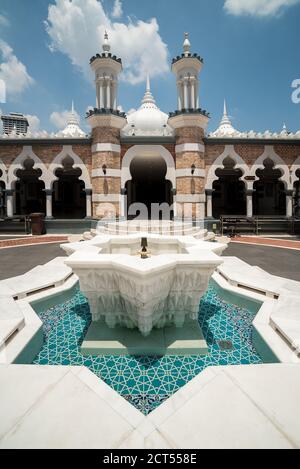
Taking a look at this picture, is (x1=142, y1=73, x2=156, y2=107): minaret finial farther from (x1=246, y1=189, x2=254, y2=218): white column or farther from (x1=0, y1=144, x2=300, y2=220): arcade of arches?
(x1=246, y1=189, x2=254, y2=218): white column

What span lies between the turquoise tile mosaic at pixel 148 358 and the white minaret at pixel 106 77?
11785 mm

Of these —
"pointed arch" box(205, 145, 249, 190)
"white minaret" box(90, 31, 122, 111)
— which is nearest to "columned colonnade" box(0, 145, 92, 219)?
"white minaret" box(90, 31, 122, 111)

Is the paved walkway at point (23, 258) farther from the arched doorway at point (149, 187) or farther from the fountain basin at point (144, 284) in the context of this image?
the arched doorway at point (149, 187)

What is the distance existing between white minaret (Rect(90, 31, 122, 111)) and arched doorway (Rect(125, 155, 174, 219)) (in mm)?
4703

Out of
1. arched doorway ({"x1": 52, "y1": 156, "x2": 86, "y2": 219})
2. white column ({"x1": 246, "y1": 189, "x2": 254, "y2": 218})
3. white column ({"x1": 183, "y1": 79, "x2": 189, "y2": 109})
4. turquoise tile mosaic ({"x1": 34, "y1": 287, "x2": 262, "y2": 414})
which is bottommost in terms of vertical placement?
turquoise tile mosaic ({"x1": 34, "y1": 287, "x2": 262, "y2": 414})

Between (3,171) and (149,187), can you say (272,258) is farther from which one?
(149,187)

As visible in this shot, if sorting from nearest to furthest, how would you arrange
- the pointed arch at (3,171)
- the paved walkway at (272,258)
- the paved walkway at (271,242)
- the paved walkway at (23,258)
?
the paved walkway at (272,258), the paved walkway at (23,258), the paved walkway at (271,242), the pointed arch at (3,171)

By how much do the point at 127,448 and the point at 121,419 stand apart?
0.67 feet

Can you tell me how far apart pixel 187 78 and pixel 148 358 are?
45.2ft

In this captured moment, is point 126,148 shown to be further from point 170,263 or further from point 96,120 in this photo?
point 170,263

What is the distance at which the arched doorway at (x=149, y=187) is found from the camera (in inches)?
709

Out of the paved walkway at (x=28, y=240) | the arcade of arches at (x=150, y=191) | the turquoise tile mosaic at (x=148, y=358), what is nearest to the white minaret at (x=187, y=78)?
the arcade of arches at (x=150, y=191)

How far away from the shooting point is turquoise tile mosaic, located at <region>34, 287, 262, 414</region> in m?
2.55
